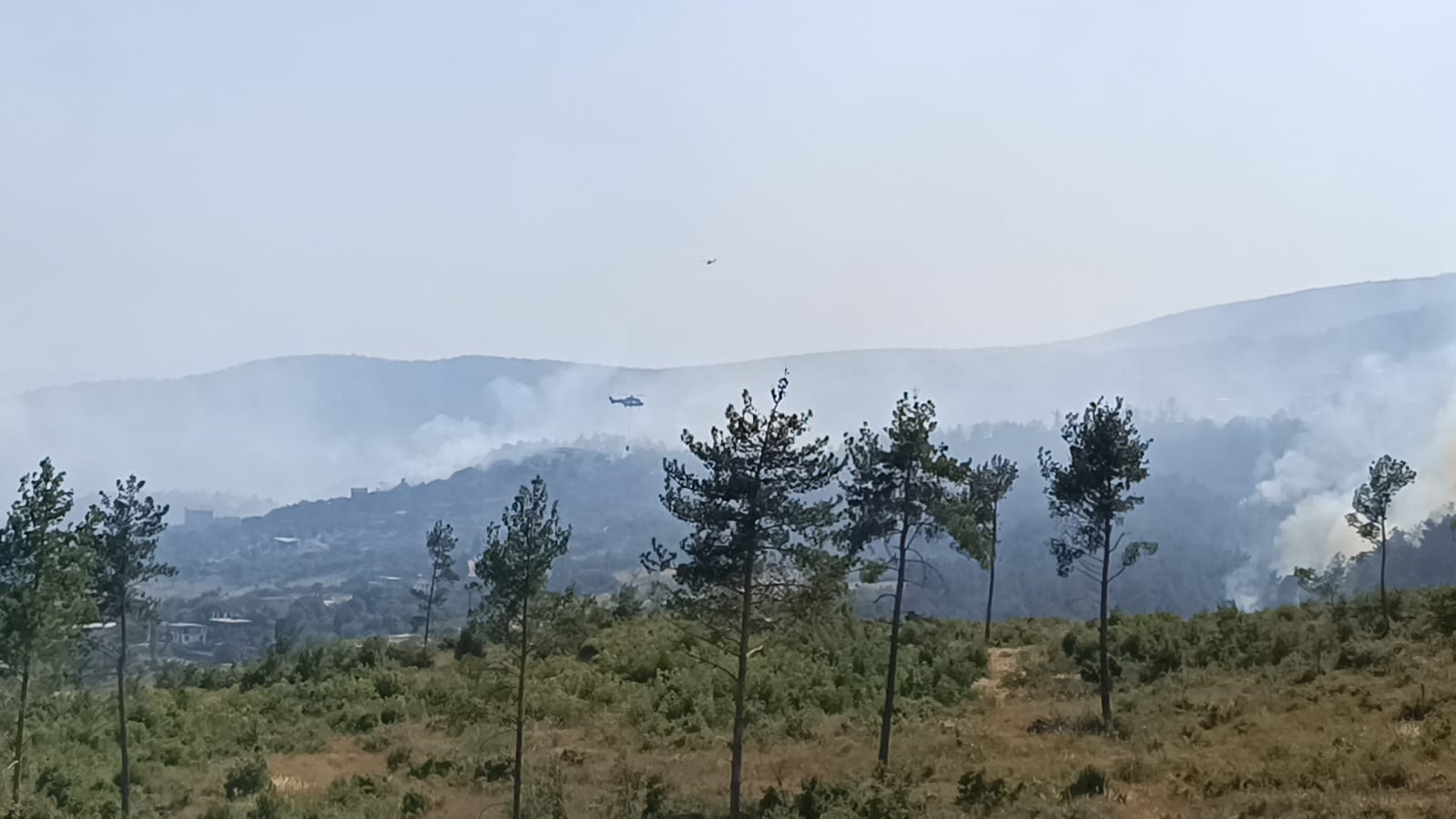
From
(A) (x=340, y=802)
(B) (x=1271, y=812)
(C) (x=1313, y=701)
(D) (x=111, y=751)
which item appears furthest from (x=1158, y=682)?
(D) (x=111, y=751)

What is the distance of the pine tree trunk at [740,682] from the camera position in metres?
23.4

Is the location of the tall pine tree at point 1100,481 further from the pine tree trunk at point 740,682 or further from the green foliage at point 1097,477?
the pine tree trunk at point 740,682

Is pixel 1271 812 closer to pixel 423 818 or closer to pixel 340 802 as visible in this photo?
pixel 423 818

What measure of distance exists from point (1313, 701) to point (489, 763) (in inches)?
1023

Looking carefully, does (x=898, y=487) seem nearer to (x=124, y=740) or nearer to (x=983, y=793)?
(x=983, y=793)

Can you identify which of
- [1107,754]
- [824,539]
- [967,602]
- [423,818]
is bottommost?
[967,602]

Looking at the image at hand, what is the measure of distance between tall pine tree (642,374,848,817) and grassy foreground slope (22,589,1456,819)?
2224mm

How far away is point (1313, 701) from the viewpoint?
29.3 meters

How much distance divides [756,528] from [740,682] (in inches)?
150

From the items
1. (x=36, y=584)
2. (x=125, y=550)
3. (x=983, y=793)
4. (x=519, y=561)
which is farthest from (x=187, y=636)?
(x=983, y=793)

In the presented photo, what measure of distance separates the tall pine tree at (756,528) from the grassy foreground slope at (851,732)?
2.22m

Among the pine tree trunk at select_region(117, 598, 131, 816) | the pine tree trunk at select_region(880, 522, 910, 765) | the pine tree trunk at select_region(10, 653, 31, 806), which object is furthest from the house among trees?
the pine tree trunk at select_region(880, 522, 910, 765)

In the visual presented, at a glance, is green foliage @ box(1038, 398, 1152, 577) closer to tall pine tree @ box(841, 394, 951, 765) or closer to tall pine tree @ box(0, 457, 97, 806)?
tall pine tree @ box(841, 394, 951, 765)

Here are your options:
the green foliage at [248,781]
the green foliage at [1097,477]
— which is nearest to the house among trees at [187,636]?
the green foliage at [248,781]
